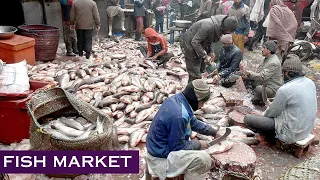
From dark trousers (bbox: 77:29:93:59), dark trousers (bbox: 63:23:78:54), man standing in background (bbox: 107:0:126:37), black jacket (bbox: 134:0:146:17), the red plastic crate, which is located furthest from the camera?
black jacket (bbox: 134:0:146:17)

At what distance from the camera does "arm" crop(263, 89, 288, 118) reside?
15.1 ft

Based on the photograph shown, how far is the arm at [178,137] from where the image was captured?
10.7ft

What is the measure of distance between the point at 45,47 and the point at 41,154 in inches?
234

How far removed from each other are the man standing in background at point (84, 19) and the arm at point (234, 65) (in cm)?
470

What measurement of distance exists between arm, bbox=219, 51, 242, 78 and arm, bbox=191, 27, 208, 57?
4.11 feet

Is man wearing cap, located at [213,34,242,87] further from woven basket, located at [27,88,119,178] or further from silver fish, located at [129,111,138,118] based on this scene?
woven basket, located at [27,88,119,178]

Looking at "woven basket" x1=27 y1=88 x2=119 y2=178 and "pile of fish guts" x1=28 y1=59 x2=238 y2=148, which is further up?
"woven basket" x1=27 y1=88 x2=119 y2=178

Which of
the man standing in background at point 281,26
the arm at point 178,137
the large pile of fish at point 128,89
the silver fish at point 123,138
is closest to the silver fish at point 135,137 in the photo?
the large pile of fish at point 128,89

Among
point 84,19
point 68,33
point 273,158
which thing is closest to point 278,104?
point 273,158

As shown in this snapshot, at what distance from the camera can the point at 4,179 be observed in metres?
3.00

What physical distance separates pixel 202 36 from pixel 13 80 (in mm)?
3928

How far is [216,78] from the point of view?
782 centimetres

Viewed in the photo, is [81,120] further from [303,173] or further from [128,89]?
[303,173]
